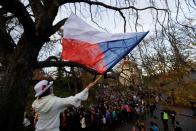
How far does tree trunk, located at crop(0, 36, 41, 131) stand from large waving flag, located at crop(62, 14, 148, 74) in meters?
1.15

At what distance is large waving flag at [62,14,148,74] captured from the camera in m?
5.38

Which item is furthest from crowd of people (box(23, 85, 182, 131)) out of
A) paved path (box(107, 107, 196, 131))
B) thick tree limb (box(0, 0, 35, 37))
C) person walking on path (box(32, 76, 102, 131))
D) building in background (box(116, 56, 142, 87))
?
person walking on path (box(32, 76, 102, 131))

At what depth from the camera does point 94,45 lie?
582 cm

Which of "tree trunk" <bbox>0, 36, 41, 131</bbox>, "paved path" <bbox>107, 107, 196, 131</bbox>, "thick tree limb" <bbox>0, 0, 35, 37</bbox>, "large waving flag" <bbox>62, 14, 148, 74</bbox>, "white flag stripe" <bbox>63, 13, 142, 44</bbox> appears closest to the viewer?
"large waving flag" <bbox>62, 14, 148, 74</bbox>

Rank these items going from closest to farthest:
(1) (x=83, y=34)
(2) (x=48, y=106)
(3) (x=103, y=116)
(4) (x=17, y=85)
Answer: (2) (x=48, y=106), (1) (x=83, y=34), (4) (x=17, y=85), (3) (x=103, y=116)

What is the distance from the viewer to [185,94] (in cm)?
2577

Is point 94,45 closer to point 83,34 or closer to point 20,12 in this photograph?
point 83,34

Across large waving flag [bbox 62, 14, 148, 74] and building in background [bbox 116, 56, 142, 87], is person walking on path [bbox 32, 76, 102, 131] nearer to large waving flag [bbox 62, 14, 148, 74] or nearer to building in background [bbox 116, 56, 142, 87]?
large waving flag [bbox 62, 14, 148, 74]

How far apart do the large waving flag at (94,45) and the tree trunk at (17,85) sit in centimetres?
115

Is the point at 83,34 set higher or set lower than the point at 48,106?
higher

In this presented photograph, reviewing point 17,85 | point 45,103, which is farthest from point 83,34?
point 45,103

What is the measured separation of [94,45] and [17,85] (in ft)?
5.98

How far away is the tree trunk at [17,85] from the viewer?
251 inches

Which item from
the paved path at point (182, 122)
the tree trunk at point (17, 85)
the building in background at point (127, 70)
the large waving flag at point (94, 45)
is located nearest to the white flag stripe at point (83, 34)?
the large waving flag at point (94, 45)
